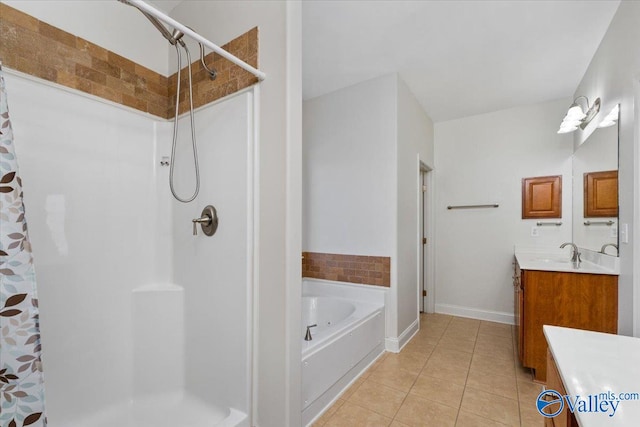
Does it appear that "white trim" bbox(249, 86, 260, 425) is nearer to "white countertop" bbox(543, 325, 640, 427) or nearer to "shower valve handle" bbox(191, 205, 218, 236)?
"shower valve handle" bbox(191, 205, 218, 236)

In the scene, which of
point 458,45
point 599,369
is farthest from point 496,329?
point 458,45

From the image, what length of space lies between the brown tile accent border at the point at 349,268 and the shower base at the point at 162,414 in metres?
1.64

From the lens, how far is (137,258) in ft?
5.76

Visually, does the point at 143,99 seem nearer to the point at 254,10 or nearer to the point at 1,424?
the point at 254,10

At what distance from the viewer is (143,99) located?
5.85ft

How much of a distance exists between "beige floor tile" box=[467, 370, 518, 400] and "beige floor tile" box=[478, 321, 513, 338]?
99 cm

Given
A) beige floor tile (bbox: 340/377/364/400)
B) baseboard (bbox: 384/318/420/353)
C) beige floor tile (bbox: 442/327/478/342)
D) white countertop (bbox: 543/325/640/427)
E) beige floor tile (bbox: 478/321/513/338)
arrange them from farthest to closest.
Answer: beige floor tile (bbox: 478/321/513/338) < beige floor tile (bbox: 442/327/478/342) < baseboard (bbox: 384/318/420/353) < beige floor tile (bbox: 340/377/364/400) < white countertop (bbox: 543/325/640/427)

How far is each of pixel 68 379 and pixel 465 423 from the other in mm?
2165

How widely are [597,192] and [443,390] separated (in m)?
1.90

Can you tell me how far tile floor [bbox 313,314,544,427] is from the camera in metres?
1.72

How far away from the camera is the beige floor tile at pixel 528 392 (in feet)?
6.20

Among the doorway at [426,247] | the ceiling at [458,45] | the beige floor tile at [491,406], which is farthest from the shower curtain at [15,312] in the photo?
the doorway at [426,247]

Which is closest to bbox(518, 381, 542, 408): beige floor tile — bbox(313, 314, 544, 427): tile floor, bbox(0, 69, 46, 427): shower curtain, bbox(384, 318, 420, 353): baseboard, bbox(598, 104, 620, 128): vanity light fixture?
bbox(313, 314, 544, 427): tile floor

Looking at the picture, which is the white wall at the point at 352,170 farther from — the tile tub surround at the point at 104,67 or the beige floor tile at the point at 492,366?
the tile tub surround at the point at 104,67
